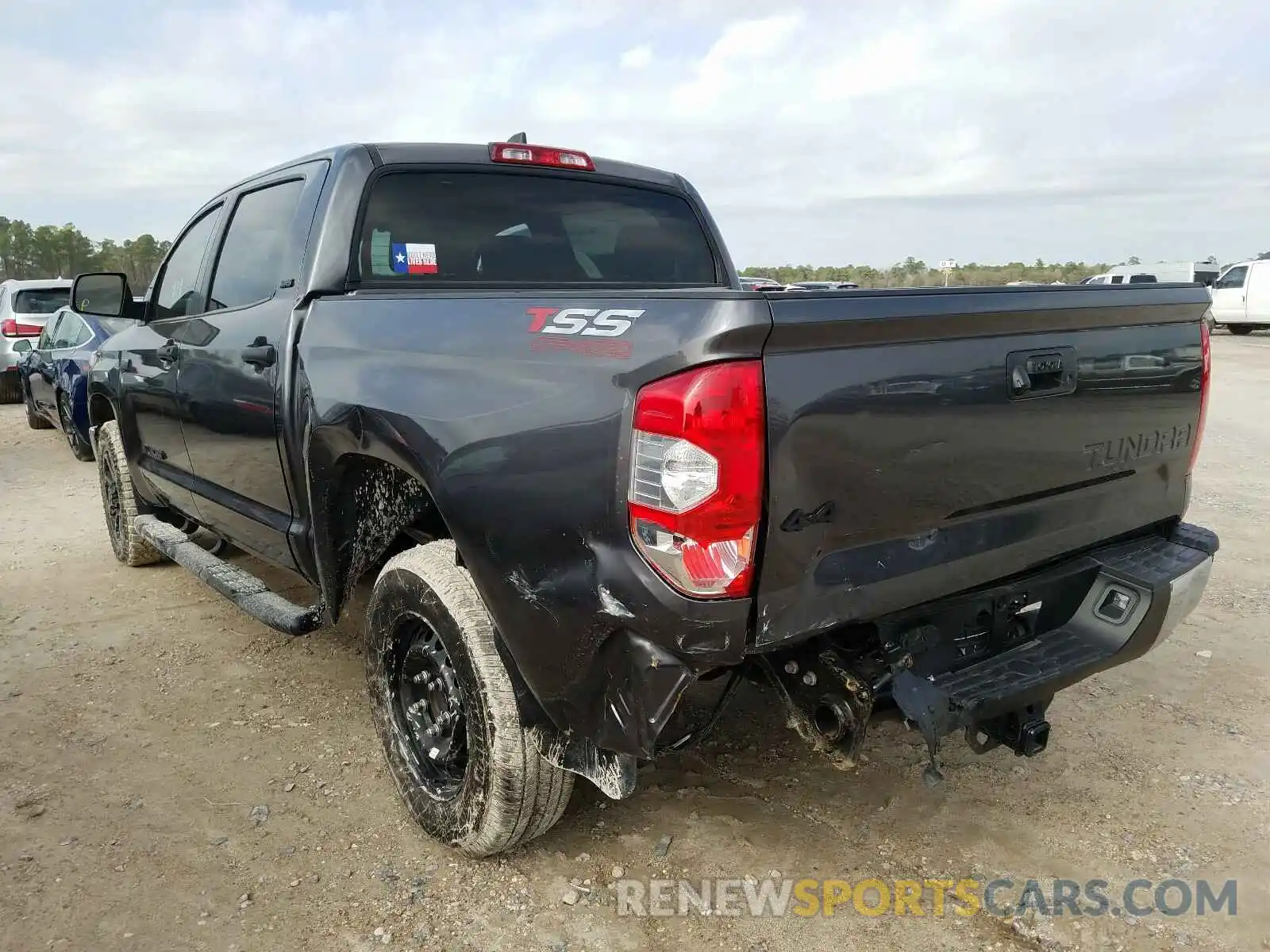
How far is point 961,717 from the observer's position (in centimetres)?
216

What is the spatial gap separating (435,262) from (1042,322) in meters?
2.04

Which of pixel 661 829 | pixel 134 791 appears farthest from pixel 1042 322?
pixel 134 791

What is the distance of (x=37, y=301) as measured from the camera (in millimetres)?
12875

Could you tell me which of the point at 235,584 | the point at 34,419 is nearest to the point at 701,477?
the point at 235,584

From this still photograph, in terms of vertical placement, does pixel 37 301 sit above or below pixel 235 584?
above

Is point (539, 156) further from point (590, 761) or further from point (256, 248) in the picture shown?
point (590, 761)

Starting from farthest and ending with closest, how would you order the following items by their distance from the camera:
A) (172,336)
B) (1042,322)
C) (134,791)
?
(172,336) < (134,791) < (1042,322)

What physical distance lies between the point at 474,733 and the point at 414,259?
5.60ft

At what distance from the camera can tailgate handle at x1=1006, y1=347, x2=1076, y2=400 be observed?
222 cm

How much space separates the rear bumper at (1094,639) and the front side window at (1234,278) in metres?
24.9

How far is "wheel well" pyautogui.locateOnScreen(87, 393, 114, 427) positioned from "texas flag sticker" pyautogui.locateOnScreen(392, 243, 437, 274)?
2.77 m

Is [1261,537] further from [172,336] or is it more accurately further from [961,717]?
[172,336]

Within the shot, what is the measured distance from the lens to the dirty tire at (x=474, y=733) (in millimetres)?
2357

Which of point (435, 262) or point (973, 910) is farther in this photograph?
point (435, 262)
